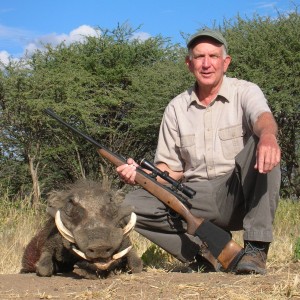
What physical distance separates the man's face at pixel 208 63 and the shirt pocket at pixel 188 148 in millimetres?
522

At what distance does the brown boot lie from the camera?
5289mm

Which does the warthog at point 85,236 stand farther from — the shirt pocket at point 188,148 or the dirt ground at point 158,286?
the shirt pocket at point 188,148

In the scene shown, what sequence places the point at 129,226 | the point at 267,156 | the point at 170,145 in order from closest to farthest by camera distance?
the point at 267,156 < the point at 129,226 < the point at 170,145

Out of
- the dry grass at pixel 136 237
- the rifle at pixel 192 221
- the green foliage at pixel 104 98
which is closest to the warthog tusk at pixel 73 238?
the rifle at pixel 192 221

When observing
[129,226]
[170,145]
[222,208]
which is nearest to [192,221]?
[222,208]

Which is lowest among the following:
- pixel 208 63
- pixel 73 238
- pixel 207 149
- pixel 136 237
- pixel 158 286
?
pixel 158 286

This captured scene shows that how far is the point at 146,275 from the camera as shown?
5398 millimetres

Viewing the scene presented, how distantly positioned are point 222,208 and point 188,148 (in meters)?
0.65

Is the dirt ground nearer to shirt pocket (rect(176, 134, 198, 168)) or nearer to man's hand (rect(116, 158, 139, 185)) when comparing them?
man's hand (rect(116, 158, 139, 185))

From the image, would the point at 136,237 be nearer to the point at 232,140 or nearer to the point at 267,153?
the point at 232,140

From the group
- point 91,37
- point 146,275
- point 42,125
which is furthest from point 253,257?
point 91,37

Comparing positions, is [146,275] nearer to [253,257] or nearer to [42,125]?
[253,257]

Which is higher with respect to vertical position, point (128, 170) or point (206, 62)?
point (206, 62)

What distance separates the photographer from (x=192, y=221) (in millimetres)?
5668
